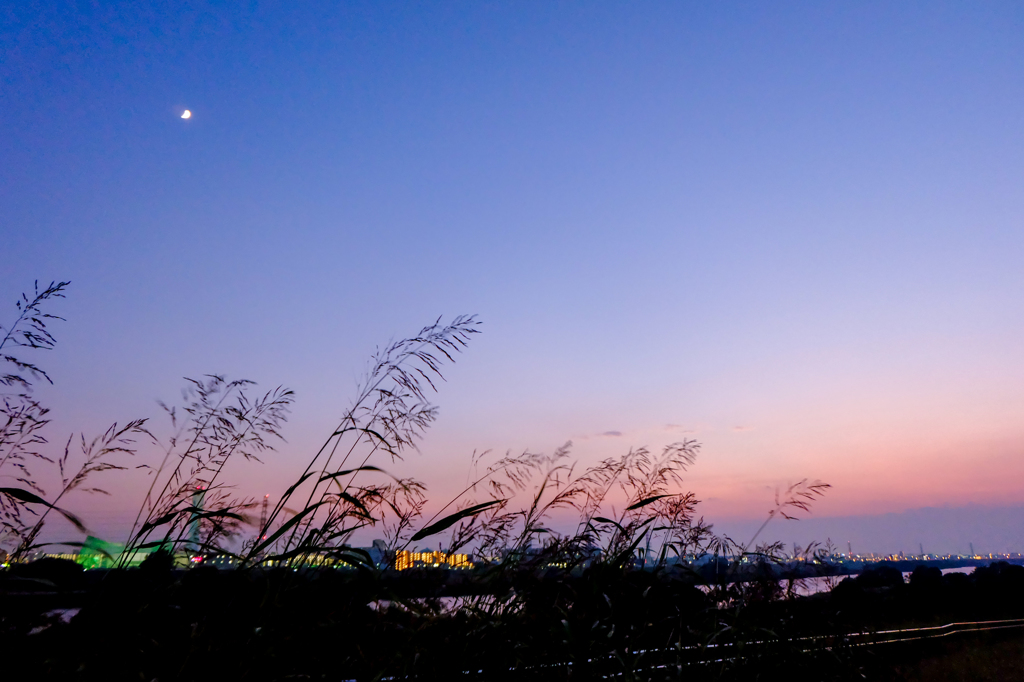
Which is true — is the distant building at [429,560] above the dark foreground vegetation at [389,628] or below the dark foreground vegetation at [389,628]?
above

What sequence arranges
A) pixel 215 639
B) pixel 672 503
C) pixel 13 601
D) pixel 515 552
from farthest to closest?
pixel 672 503 < pixel 515 552 < pixel 13 601 < pixel 215 639

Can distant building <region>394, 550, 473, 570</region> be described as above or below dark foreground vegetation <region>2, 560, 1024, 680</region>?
above

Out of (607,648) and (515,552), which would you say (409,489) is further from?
(607,648)

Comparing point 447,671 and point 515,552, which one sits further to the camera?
point 515,552

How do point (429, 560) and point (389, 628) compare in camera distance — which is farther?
point (429, 560)

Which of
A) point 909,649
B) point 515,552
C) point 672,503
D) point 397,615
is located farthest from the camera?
point 909,649

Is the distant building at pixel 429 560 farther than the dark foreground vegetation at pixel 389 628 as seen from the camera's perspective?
Yes

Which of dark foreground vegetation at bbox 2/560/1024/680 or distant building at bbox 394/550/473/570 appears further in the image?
distant building at bbox 394/550/473/570

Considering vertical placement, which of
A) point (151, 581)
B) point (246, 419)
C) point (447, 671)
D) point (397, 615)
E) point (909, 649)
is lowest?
point (909, 649)

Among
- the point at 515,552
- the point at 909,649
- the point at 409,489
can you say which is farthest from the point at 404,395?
the point at 909,649

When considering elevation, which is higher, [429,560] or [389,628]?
[429,560]

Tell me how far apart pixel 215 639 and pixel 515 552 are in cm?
152

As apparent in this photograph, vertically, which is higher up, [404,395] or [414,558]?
[404,395]

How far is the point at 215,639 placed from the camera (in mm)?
2348
